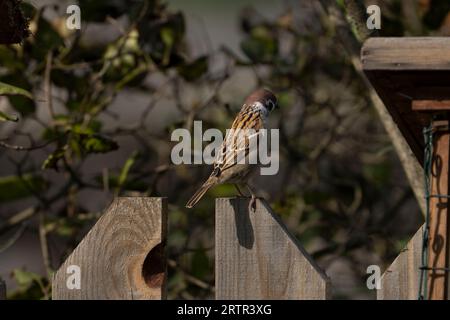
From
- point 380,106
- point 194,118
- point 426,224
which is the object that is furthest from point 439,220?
point 194,118

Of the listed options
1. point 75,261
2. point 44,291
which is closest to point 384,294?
point 75,261

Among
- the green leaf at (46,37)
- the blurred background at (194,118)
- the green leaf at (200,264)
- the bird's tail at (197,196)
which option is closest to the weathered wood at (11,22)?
the blurred background at (194,118)

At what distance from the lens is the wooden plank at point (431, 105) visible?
82.2 inches

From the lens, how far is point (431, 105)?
210cm

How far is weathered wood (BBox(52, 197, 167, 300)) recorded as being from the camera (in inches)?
89.8

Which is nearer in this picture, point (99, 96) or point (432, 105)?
point (432, 105)

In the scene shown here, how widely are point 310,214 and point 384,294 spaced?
2882 mm

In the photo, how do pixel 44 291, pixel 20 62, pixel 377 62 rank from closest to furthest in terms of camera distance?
pixel 377 62 < pixel 44 291 < pixel 20 62

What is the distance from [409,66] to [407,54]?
27 millimetres

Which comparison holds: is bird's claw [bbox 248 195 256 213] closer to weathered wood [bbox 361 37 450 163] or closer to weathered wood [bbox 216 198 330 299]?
weathered wood [bbox 216 198 330 299]

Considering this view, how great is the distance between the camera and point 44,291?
3348mm

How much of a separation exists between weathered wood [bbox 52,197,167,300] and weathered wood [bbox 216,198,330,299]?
5.8 inches

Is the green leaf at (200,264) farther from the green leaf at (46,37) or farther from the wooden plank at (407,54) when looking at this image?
the wooden plank at (407,54)

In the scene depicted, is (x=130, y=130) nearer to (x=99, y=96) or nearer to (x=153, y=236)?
(x=99, y=96)
